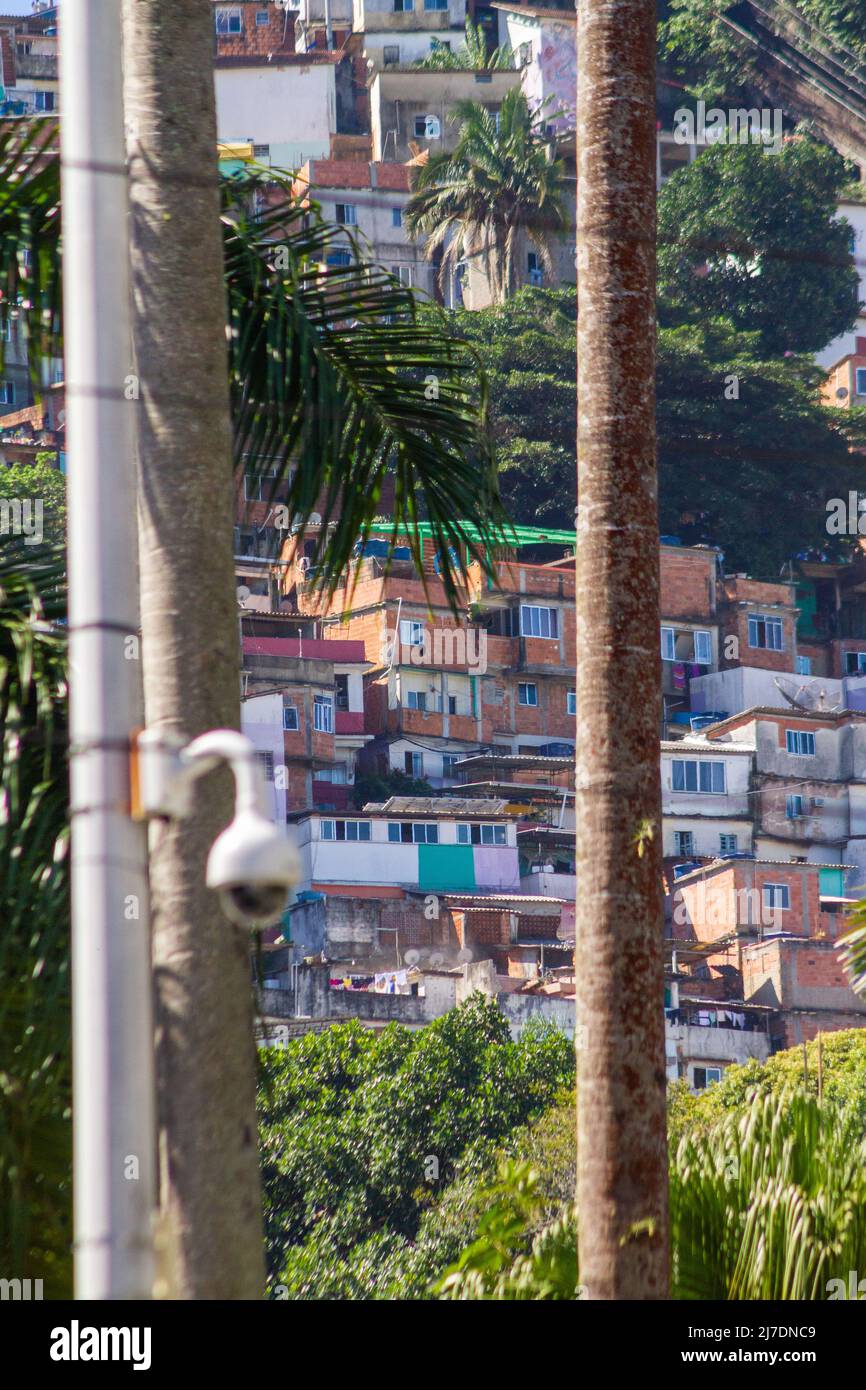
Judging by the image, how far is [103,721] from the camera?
17.7 ft

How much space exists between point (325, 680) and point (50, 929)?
66027mm

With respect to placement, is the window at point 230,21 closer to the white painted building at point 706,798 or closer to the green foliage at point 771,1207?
the white painted building at point 706,798

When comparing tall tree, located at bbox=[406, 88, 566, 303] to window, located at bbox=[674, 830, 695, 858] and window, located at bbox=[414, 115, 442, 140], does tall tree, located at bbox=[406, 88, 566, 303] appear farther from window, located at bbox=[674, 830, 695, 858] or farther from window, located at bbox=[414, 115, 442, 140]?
window, located at bbox=[674, 830, 695, 858]

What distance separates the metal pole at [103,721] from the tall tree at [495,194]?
8682 centimetres

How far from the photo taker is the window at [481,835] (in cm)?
6850

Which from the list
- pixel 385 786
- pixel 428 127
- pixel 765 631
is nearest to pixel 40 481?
pixel 385 786

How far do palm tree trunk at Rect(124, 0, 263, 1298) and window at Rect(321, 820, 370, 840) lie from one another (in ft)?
198

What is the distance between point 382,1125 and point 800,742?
33.4 m

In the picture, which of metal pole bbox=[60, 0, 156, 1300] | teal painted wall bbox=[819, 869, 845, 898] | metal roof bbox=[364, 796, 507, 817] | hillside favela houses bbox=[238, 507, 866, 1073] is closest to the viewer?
metal pole bbox=[60, 0, 156, 1300]

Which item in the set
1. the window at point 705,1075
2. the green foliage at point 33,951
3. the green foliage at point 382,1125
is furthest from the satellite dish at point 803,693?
the green foliage at point 33,951

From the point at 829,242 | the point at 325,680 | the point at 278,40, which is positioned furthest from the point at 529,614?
the point at 278,40

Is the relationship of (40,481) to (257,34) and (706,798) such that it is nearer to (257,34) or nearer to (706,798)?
(706,798)

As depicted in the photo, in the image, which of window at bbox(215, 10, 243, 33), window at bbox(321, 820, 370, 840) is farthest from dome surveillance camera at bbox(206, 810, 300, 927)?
window at bbox(215, 10, 243, 33)

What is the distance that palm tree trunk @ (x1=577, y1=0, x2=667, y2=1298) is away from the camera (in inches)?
337
